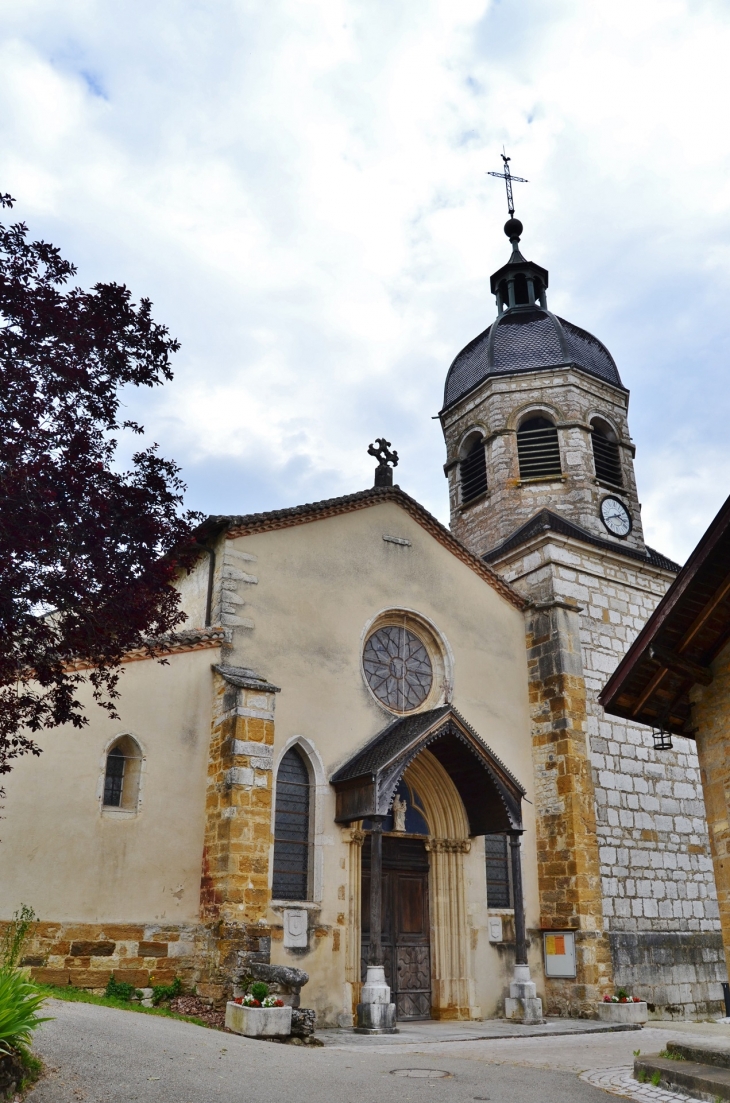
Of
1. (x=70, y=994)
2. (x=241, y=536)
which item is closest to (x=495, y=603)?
(x=241, y=536)

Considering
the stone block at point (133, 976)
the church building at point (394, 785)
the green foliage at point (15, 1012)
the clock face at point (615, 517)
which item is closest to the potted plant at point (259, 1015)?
the church building at point (394, 785)

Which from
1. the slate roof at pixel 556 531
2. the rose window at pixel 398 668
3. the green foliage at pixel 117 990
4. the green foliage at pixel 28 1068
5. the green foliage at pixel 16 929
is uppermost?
the slate roof at pixel 556 531

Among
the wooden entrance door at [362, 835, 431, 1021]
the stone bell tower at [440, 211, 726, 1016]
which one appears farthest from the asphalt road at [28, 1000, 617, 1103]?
the stone bell tower at [440, 211, 726, 1016]

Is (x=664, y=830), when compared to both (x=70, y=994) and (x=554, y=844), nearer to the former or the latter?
(x=554, y=844)

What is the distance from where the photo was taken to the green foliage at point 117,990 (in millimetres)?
10633

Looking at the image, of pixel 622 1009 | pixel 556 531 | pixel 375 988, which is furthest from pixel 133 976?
pixel 556 531

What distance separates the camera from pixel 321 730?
13156 mm

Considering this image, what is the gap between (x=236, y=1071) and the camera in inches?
285

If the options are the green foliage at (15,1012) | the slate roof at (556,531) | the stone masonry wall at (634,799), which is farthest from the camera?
the slate roof at (556,531)

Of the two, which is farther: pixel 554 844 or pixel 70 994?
pixel 554 844

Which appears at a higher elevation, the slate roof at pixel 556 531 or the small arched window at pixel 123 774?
the slate roof at pixel 556 531

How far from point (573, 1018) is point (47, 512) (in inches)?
473

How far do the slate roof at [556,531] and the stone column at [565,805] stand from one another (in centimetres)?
143

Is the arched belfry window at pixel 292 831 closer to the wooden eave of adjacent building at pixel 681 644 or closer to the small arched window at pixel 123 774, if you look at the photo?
the small arched window at pixel 123 774
